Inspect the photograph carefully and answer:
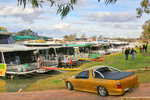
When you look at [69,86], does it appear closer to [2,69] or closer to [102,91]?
[102,91]

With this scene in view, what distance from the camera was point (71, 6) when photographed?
7.46 metres

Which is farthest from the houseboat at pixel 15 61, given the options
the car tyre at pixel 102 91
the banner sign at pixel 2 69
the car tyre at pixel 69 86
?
the car tyre at pixel 102 91

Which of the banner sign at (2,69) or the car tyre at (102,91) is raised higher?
the car tyre at (102,91)

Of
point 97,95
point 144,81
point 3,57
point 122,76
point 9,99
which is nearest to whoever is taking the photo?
point 122,76

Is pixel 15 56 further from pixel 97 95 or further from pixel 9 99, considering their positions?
pixel 97 95

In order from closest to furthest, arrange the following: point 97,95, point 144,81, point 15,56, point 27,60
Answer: point 97,95
point 144,81
point 15,56
point 27,60

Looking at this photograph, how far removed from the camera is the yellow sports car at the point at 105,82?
6433 millimetres

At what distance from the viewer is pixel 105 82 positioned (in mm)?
6785

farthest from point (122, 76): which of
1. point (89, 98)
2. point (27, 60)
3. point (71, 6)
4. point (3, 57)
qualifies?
point (27, 60)

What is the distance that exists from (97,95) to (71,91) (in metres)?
1.81

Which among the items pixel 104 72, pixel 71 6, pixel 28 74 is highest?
pixel 71 6

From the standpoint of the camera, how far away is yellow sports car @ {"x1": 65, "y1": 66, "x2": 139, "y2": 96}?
6433 millimetres

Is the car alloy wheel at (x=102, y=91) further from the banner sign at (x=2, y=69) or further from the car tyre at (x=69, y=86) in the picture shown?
the banner sign at (x=2, y=69)

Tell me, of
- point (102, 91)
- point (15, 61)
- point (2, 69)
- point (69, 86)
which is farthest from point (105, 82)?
point (15, 61)
